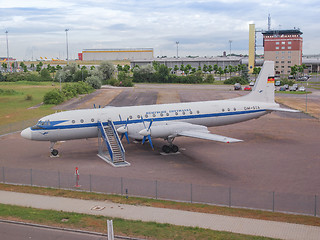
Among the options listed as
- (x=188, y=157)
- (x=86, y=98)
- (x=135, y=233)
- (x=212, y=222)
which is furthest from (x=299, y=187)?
(x=86, y=98)

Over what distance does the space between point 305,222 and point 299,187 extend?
5.78 meters

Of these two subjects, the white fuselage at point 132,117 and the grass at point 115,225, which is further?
the white fuselage at point 132,117


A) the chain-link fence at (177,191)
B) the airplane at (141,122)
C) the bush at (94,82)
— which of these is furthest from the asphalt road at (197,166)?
the bush at (94,82)

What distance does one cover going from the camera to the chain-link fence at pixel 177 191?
19438 mm

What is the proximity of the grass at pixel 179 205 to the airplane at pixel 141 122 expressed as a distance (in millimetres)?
7434

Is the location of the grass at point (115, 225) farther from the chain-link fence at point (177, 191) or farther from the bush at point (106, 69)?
the bush at point (106, 69)

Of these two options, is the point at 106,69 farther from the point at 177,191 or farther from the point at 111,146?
the point at 177,191

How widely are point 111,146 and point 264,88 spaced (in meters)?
19.7

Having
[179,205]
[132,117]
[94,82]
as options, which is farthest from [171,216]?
[94,82]

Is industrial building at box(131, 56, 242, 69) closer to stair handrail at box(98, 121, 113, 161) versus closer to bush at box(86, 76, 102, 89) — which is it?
bush at box(86, 76, 102, 89)

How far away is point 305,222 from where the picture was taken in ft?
55.6

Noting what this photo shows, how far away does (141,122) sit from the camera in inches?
1239

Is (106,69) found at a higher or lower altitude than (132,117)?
higher

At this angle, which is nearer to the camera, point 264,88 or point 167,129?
point 167,129
